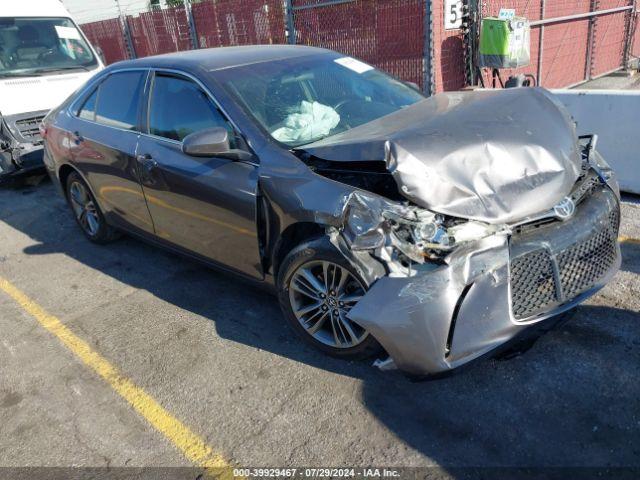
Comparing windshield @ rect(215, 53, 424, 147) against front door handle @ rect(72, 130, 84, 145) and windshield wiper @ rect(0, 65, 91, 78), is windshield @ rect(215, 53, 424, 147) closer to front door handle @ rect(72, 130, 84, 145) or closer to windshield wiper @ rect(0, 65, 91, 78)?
front door handle @ rect(72, 130, 84, 145)

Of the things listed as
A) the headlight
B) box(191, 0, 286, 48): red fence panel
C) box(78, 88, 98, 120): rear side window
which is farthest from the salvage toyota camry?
box(191, 0, 286, 48): red fence panel

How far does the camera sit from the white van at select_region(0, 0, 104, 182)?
7152 millimetres

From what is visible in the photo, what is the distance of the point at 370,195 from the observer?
8.71 feet

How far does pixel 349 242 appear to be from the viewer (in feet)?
8.73

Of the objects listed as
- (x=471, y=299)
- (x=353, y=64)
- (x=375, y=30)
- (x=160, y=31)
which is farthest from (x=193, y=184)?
(x=160, y=31)

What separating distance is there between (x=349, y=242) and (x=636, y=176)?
3.64 metres

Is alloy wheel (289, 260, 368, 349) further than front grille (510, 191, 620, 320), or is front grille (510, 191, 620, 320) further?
alloy wheel (289, 260, 368, 349)

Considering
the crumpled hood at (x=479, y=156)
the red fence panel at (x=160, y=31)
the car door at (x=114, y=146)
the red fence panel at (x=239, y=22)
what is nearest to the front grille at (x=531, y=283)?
the crumpled hood at (x=479, y=156)

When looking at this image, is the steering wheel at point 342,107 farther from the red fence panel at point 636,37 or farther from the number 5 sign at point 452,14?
the red fence panel at point 636,37

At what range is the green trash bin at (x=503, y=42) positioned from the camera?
25.1 ft

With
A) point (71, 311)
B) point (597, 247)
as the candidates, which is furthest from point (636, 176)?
point (71, 311)

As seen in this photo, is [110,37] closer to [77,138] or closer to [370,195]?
[77,138]

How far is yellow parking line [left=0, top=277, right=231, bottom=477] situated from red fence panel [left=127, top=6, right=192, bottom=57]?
1010cm

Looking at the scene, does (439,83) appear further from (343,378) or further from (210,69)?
(343,378)
